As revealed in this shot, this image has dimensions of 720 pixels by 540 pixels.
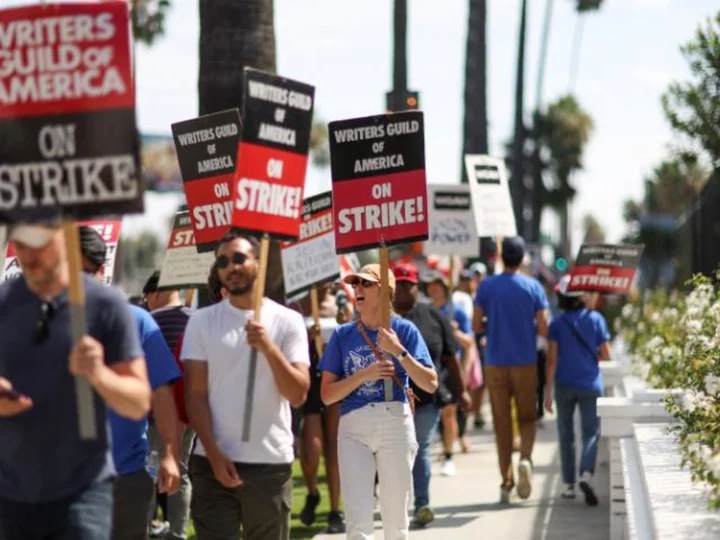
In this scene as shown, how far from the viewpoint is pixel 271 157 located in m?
8.32

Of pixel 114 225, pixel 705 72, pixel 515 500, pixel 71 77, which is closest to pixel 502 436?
pixel 515 500

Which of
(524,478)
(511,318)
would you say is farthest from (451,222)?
(524,478)

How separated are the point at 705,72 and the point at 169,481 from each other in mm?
9659

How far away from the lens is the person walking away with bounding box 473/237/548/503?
1485 centimetres

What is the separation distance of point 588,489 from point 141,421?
7671mm

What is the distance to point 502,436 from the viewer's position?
15008 millimetres

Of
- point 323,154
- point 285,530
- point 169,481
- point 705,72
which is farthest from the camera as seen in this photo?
point 323,154

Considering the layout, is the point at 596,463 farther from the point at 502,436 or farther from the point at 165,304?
the point at 165,304

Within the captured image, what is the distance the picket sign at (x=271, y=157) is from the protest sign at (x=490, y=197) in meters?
9.02

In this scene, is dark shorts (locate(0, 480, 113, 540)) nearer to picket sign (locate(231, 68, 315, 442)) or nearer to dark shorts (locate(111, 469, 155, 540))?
dark shorts (locate(111, 469, 155, 540))

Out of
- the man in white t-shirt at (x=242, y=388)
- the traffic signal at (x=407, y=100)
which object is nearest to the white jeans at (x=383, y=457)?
the man in white t-shirt at (x=242, y=388)

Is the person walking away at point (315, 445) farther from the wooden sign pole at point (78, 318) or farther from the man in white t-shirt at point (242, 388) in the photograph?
the wooden sign pole at point (78, 318)

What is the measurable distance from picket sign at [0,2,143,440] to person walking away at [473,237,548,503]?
8439mm

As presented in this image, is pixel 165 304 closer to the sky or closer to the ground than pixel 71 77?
closer to the ground
